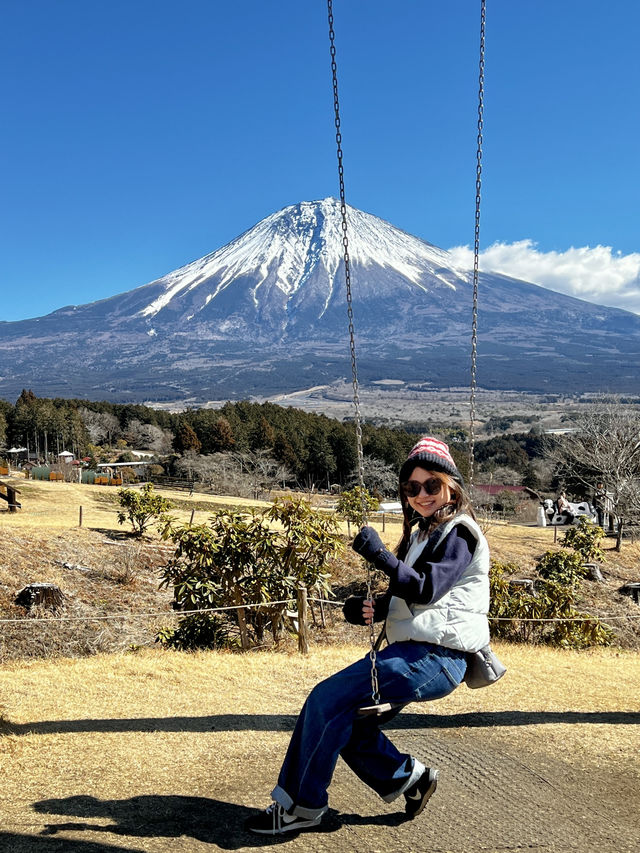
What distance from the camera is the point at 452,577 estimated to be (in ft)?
9.47

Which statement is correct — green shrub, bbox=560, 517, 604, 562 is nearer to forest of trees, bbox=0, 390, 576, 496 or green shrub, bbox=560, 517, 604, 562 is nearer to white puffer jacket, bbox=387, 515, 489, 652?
white puffer jacket, bbox=387, 515, 489, 652

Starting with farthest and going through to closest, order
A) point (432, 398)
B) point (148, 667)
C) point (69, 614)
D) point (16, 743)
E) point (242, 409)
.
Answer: point (432, 398) → point (242, 409) → point (69, 614) → point (148, 667) → point (16, 743)

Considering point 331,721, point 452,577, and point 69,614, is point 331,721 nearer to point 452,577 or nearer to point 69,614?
point 452,577

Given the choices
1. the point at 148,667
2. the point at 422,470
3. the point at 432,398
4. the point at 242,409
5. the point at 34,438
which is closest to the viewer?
the point at 422,470

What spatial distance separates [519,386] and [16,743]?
197 metres

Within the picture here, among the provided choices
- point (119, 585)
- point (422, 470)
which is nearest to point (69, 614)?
point (119, 585)

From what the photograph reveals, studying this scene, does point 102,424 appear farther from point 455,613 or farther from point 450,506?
point 455,613

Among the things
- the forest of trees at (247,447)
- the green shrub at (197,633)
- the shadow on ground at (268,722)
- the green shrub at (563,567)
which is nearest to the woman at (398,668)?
the shadow on ground at (268,722)

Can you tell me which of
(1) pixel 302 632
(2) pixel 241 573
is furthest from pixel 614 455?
(1) pixel 302 632

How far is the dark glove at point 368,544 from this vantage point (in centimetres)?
284

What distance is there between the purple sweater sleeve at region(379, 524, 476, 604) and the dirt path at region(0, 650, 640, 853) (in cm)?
104

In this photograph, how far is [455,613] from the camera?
2.97 meters

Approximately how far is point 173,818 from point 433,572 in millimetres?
1526

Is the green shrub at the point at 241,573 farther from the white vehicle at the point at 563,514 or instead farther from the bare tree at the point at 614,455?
the white vehicle at the point at 563,514
